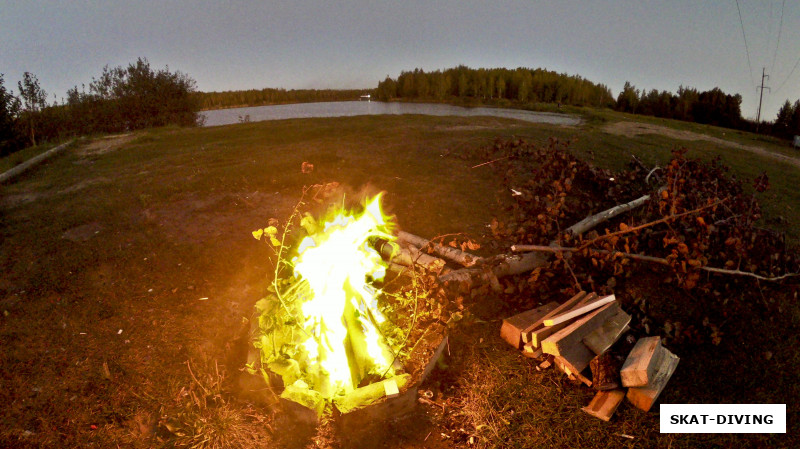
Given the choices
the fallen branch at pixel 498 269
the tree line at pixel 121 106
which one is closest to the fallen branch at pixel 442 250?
the fallen branch at pixel 498 269

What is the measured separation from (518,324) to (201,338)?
141 inches

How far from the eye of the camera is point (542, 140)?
13.1 meters

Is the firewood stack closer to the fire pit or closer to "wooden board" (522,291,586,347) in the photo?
"wooden board" (522,291,586,347)

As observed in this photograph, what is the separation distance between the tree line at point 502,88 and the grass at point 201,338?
3856cm

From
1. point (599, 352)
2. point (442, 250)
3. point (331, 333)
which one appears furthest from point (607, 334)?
point (331, 333)

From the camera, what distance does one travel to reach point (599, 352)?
3695mm

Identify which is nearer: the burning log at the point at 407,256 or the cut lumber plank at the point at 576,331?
the cut lumber plank at the point at 576,331

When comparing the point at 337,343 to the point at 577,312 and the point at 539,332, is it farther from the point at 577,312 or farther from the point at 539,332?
the point at 577,312

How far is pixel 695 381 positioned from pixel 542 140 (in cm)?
1042

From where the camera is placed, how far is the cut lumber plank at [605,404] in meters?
3.42

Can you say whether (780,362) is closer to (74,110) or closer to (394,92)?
(74,110)

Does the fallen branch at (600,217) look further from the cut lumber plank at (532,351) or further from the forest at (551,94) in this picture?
the forest at (551,94)

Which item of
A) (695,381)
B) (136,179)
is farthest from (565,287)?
(136,179)

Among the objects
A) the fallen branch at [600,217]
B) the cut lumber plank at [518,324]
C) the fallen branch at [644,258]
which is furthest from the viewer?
the fallen branch at [600,217]
